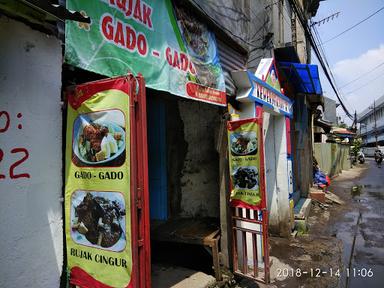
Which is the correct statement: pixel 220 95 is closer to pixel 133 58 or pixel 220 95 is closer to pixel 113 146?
pixel 133 58

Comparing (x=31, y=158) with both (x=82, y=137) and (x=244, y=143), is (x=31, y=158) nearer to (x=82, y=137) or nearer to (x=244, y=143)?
(x=82, y=137)

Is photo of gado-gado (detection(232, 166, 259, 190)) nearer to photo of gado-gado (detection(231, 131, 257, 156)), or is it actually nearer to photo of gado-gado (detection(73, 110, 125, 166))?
photo of gado-gado (detection(231, 131, 257, 156))

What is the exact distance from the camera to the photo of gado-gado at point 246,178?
14.9 ft

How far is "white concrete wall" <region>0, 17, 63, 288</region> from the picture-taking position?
7.25 feet

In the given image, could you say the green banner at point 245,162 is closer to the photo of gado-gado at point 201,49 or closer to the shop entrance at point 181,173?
the shop entrance at point 181,173

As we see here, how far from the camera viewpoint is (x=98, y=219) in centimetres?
244

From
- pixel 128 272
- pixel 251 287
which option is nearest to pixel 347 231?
pixel 251 287
